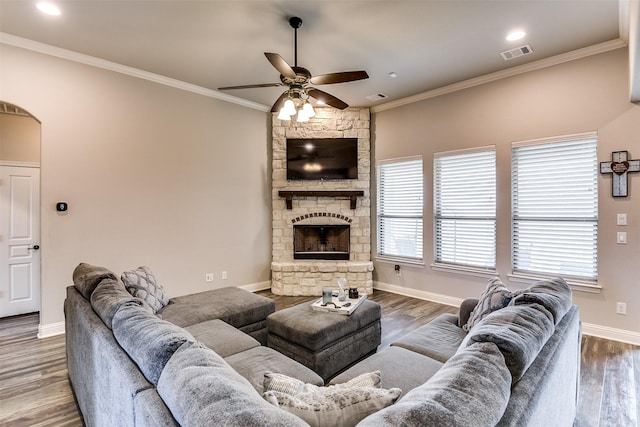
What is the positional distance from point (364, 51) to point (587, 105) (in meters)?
2.52

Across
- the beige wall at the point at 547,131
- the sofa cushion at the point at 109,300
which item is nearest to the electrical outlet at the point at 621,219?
the beige wall at the point at 547,131

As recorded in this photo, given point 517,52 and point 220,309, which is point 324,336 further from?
point 517,52

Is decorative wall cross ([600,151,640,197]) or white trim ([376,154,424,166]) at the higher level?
white trim ([376,154,424,166])

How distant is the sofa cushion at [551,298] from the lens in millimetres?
1673

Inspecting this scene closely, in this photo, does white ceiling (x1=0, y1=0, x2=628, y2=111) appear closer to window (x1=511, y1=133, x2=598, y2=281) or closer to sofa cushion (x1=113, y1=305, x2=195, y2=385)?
window (x1=511, y1=133, x2=598, y2=281)

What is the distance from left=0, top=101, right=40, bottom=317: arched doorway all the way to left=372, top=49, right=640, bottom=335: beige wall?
208 inches

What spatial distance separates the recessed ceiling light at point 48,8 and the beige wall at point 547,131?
4.33 m

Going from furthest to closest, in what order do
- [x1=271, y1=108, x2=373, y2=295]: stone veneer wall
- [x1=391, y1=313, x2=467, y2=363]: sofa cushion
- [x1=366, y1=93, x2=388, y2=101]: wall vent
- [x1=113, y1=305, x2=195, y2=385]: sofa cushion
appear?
[x1=271, y1=108, x2=373, y2=295]: stone veneer wall < [x1=366, y1=93, x2=388, y2=101]: wall vent < [x1=391, y1=313, x2=467, y2=363]: sofa cushion < [x1=113, y1=305, x2=195, y2=385]: sofa cushion

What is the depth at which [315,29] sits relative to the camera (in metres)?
3.12

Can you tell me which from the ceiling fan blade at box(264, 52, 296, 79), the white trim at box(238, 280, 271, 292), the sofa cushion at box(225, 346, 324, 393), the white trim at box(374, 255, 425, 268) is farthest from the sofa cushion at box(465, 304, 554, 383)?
the white trim at box(238, 280, 271, 292)

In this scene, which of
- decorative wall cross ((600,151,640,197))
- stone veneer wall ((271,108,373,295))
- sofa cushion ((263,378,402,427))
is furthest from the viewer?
stone veneer wall ((271,108,373,295))

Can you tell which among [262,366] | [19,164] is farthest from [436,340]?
[19,164]

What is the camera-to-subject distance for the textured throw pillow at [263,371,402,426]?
3.20 ft

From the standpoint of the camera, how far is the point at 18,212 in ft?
13.9
